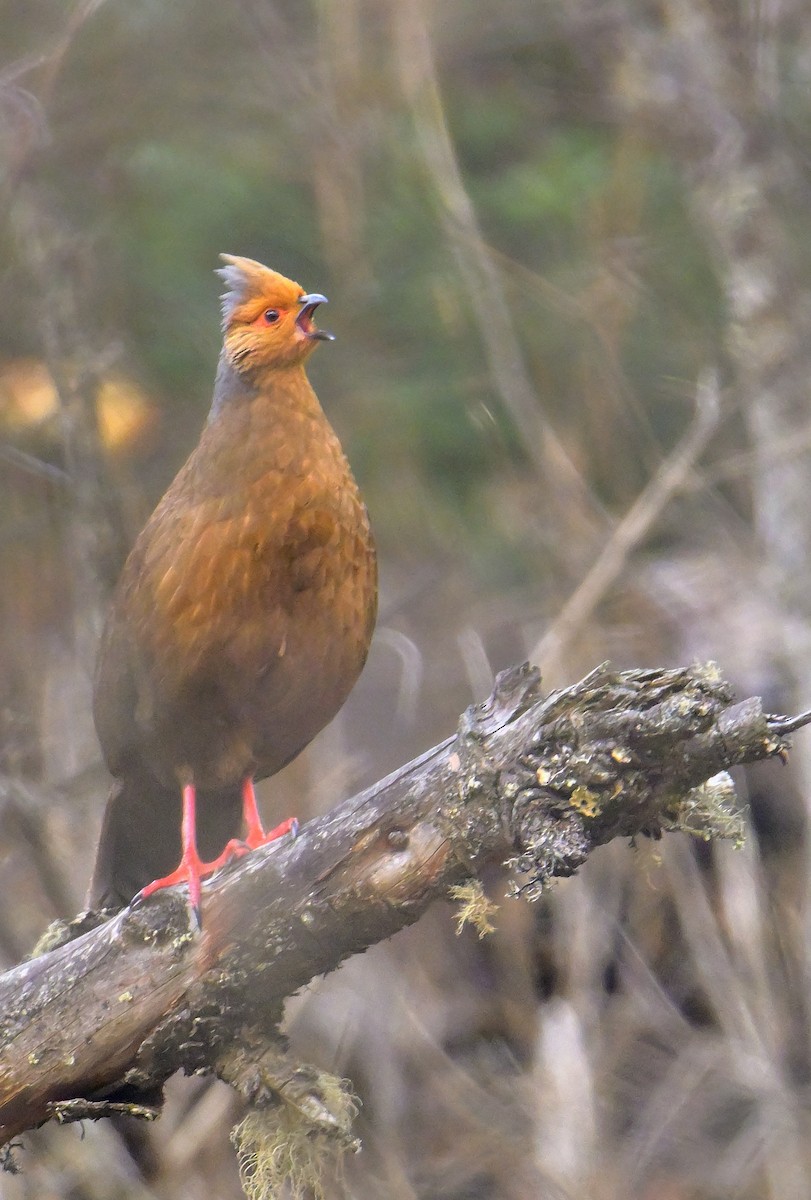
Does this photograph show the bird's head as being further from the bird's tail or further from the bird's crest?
the bird's tail

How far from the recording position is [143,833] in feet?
14.0

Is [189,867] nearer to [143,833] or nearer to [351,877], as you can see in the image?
[143,833]

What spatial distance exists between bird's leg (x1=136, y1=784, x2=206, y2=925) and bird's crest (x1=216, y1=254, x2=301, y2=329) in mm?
1393

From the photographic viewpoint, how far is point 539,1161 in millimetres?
6098

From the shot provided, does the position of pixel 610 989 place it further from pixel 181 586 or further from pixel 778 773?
pixel 181 586

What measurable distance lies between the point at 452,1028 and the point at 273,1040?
165 inches

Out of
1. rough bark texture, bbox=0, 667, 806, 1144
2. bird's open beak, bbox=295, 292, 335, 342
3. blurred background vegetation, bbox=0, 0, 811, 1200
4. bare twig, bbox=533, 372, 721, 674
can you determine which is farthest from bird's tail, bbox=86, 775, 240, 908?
bare twig, bbox=533, 372, 721, 674

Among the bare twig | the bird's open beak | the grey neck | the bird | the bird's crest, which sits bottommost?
the bare twig

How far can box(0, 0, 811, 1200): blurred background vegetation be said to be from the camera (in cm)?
616

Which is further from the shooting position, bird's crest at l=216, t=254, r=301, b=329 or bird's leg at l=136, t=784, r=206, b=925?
bird's crest at l=216, t=254, r=301, b=329

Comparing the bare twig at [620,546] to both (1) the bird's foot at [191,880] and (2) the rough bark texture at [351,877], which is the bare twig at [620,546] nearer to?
(1) the bird's foot at [191,880]

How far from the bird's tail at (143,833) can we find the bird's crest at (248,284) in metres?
1.42

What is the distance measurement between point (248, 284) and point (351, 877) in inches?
76.2

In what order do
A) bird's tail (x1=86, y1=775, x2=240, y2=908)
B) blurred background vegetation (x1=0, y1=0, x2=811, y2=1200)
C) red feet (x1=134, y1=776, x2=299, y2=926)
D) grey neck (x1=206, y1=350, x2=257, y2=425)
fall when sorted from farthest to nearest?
blurred background vegetation (x1=0, y1=0, x2=811, y2=1200), bird's tail (x1=86, y1=775, x2=240, y2=908), grey neck (x1=206, y1=350, x2=257, y2=425), red feet (x1=134, y1=776, x2=299, y2=926)
